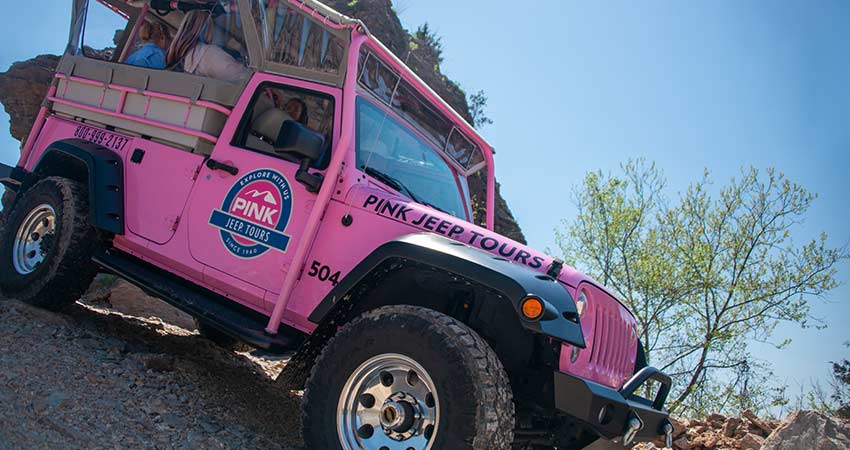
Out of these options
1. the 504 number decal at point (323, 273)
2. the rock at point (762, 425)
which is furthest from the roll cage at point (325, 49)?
the rock at point (762, 425)

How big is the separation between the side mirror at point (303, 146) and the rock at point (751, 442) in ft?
15.4

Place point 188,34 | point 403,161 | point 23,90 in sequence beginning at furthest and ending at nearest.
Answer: point 23,90 < point 188,34 < point 403,161

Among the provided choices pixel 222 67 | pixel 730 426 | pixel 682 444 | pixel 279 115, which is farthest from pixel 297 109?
pixel 730 426

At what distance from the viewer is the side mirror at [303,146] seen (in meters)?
3.52

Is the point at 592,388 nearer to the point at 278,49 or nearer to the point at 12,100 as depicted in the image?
the point at 278,49

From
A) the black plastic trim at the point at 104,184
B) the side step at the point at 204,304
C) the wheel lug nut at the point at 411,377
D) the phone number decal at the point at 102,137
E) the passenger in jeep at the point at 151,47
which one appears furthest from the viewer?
the passenger in jeep at the point at 151,47

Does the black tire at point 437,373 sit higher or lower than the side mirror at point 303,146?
lower

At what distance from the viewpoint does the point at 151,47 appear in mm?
5660

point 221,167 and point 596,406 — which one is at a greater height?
point 221,167

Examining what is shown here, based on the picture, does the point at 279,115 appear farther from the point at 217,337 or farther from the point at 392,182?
the point at 217,337

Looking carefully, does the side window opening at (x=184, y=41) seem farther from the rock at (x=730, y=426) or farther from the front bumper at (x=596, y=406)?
the rock at (x=730, y=426)

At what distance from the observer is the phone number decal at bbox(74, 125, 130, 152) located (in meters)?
4.97

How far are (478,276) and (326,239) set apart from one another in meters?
1.13

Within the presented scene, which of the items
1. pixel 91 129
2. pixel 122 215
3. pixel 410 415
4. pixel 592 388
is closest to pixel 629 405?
pixel 592 388
